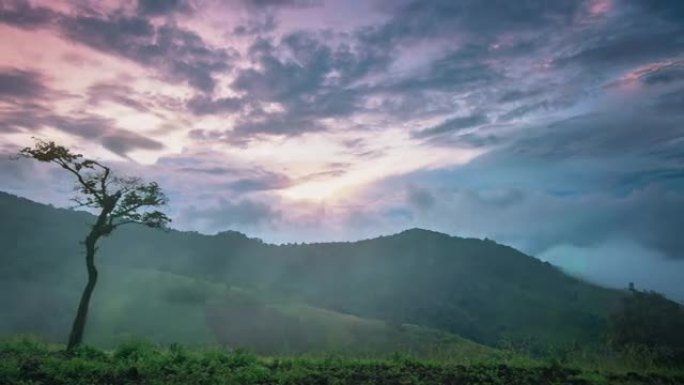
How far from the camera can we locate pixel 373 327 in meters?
123

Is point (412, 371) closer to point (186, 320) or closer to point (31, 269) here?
point (186, 320)

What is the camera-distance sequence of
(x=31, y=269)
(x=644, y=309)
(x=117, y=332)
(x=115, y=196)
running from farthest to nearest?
(x=31, y=269)
(x=117, y=332)
(x=644, y=309)
(x=115, y=196)

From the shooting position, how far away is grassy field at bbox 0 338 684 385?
1470cm

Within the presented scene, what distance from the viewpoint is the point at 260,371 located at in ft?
51.2

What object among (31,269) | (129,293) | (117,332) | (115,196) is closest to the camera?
(115,196)

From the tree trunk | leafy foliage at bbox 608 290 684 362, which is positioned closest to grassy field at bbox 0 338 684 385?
the tree trunk

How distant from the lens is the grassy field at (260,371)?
14.7 metres

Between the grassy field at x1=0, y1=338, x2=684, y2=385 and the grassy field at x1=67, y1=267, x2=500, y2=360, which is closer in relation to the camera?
the grassy field at x1=0, y1=338, x2=684, y2=385

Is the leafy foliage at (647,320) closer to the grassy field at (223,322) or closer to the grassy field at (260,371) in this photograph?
the grassy field at (223,322)

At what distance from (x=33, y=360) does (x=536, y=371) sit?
55.3ft

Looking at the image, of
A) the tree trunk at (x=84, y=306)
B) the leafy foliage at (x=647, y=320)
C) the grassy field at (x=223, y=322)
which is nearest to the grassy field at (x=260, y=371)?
the tree trunk at (x=84, y=306)

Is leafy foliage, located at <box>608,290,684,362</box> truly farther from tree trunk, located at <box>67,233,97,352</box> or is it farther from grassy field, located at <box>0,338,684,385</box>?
tree trunk, located at <box>67,233,97,352</box>

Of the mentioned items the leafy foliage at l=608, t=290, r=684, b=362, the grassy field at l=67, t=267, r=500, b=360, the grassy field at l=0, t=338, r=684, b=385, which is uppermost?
the leafy foliage at l=608, t=290, r=684, b=362

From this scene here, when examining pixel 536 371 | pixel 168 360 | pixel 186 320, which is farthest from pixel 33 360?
pixel 186 320
